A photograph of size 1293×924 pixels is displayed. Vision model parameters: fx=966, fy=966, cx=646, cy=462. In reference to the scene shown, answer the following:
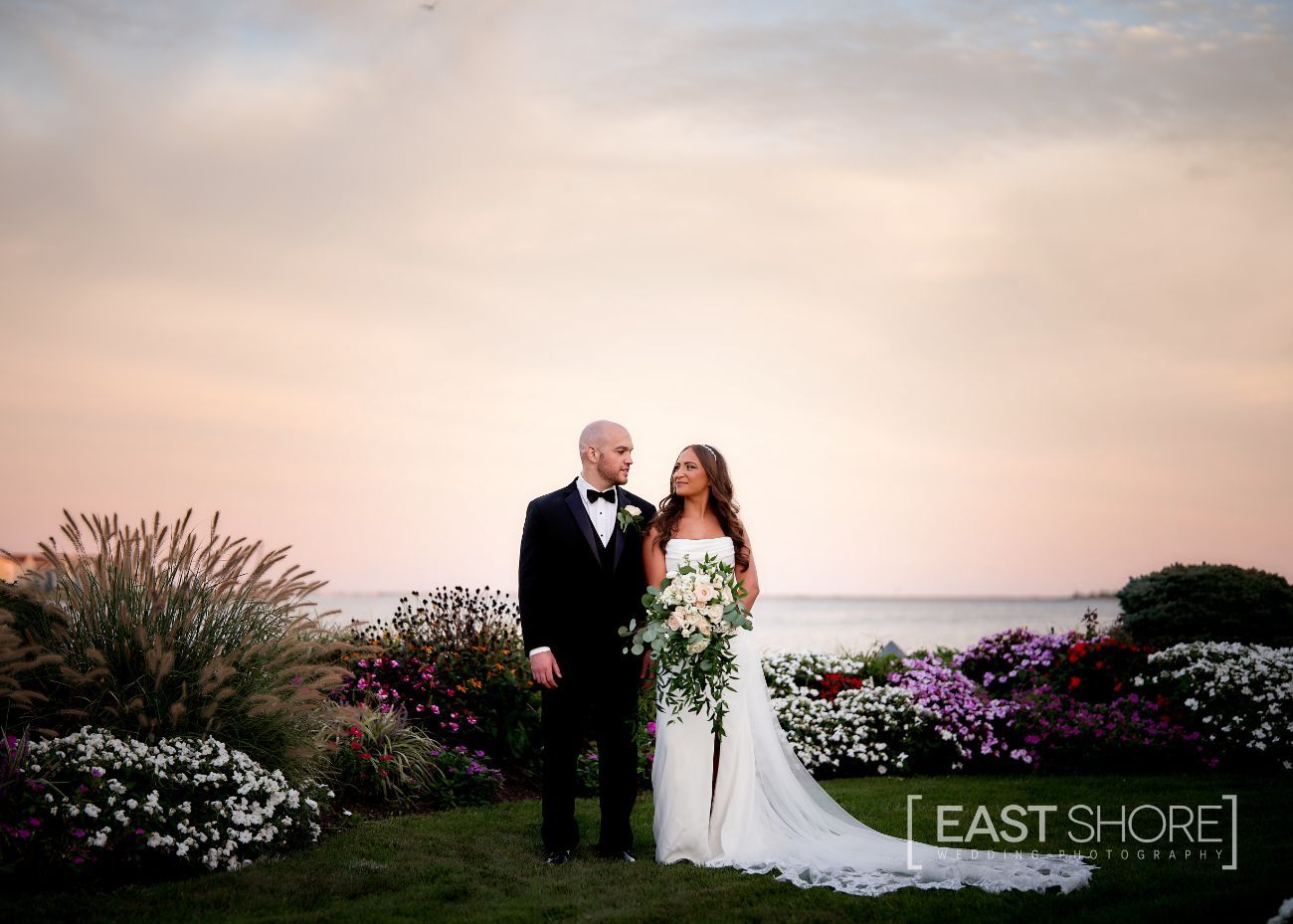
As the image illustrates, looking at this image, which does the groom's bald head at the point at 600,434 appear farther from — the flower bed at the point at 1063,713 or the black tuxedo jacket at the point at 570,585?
Result: the flower bed at the point at 1063,713

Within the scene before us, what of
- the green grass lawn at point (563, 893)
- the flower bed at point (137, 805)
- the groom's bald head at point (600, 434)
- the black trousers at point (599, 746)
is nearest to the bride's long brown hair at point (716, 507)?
the groom's bald head at point (600, 434)

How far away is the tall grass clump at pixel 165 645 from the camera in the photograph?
5992 millimetres

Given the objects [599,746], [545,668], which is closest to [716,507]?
[545,668]

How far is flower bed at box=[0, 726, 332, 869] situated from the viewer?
5.22m

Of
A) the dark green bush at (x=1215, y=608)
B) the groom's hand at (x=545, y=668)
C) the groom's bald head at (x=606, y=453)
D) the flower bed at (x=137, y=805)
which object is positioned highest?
the groom's bald head at (x=606, y=453)

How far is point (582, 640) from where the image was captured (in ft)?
20.7

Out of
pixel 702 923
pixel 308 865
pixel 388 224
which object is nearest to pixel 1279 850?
pixel 702 923

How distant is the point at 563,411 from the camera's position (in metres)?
14.0

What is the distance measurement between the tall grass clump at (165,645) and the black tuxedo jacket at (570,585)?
1396mm

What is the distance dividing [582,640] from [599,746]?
2.28 ft

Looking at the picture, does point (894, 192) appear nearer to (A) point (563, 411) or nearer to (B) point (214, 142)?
(A) point (563, 411)

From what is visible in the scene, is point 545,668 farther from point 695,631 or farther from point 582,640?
point 695,631

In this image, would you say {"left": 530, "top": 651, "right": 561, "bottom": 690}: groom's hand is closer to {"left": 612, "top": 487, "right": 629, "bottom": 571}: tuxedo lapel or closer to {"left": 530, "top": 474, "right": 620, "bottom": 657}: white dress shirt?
{"left": 612, "top": 487, "right": 629, "bottom": 571}: tuxedo lapel

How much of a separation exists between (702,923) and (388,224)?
39.7 ft
